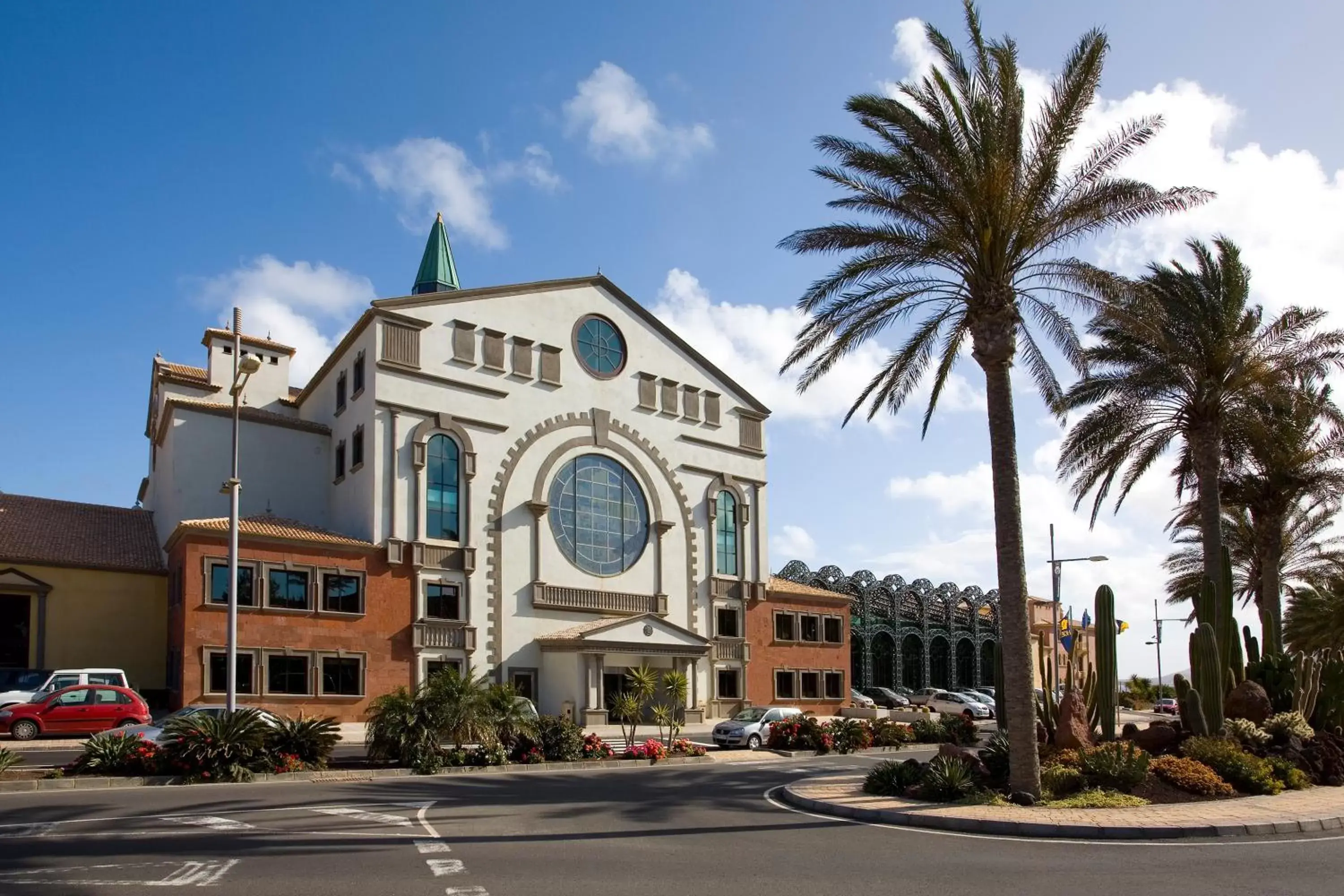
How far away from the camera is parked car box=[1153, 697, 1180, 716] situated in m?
64.6

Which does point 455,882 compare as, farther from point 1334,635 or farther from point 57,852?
point 1334,635

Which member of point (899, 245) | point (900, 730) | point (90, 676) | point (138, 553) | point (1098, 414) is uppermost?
point (899, 245)

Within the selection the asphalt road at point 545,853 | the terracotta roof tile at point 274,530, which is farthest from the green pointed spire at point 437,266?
the asphalt road at point 545,853

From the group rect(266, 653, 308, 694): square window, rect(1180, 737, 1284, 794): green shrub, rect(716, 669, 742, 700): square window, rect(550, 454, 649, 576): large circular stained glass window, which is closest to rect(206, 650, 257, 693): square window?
rect(266, 653, 308, 694): square window

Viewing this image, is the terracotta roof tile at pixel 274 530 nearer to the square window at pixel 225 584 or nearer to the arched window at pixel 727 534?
the square window at pixel 225 584

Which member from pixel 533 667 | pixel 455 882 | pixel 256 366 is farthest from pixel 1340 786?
pixel 533 667

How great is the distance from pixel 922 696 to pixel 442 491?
104ft

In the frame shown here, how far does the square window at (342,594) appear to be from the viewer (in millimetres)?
38125

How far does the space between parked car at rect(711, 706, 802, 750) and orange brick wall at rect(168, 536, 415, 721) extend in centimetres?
1185

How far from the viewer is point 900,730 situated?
35.2m

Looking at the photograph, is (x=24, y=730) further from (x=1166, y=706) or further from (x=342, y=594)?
(x=1166, y=706)

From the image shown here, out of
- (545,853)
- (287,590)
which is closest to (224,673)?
(287,590)

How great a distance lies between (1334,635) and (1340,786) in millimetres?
19388

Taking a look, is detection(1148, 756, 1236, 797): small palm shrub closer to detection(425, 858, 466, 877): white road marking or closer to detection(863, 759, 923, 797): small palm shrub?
detection(863, 759, 923, 797): small palm shrub
